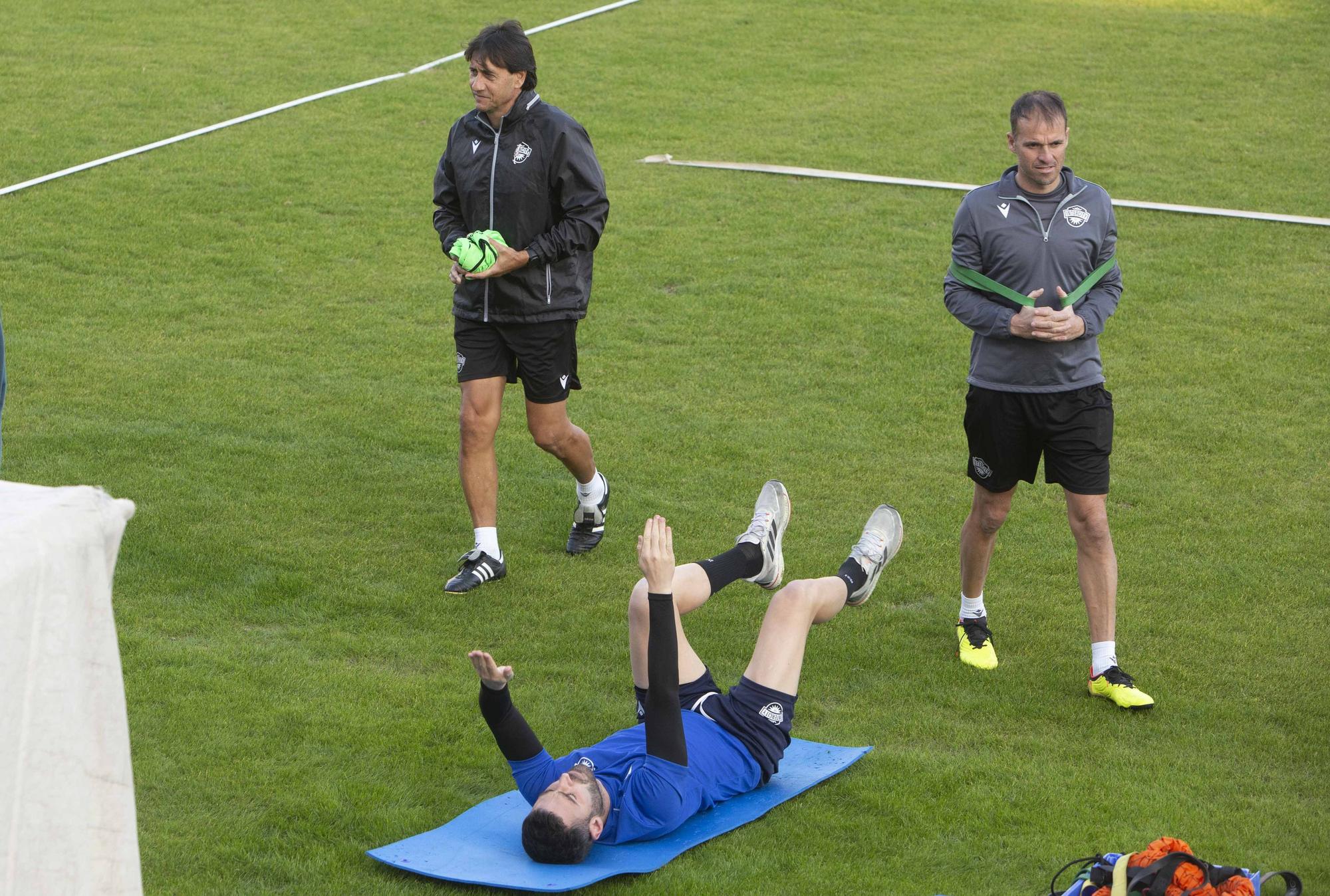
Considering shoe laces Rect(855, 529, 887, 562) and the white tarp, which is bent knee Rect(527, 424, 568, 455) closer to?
shoe laces Rect(855, 529, 887, 562)

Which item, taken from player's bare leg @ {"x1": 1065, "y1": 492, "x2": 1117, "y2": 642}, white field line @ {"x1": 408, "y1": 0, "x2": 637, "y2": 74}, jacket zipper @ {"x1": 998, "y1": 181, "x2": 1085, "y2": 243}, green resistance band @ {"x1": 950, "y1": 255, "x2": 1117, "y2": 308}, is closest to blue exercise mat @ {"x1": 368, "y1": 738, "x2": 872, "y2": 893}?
player's bare leg @ {"x1": 1065, "y1": 492, "x2": 1117, "y2": 642}

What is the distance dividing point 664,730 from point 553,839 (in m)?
0.47

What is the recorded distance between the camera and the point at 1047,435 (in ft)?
18.4

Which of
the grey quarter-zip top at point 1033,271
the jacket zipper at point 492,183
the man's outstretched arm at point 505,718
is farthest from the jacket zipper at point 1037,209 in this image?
A: the man's outstretched arm at point 505,718

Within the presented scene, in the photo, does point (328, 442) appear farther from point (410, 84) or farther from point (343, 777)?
point (410, 84)

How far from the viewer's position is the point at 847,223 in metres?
12.2

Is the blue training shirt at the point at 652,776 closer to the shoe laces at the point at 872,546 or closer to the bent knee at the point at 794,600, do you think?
the bent knee at the point at 794,600

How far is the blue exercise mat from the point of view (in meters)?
4.43

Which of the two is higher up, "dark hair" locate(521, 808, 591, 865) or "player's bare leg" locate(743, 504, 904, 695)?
"player's bare leg" locate(743, 504, 904, 695)

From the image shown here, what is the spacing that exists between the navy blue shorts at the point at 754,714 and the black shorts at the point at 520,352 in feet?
6.94

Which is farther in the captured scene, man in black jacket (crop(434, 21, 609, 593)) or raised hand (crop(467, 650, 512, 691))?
man in black jacket (crop(434, 21, 609, 593))

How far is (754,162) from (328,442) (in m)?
6.51

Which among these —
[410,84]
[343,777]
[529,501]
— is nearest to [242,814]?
[343,777]

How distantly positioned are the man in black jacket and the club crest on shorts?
7.10 feet
